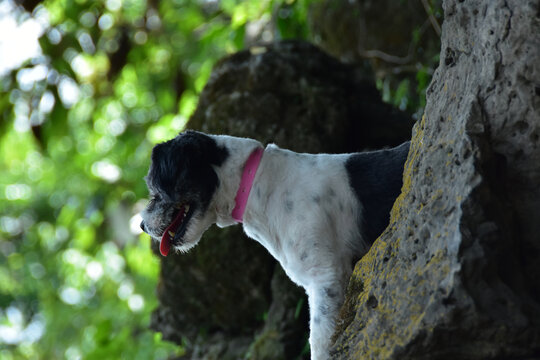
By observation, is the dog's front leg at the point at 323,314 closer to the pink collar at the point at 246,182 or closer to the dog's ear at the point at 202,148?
the pink collar at the point at 246,182

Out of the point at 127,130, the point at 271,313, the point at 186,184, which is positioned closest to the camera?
the point at 186,184

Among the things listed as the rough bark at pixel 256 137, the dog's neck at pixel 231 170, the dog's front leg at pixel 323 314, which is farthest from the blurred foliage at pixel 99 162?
the dog's front leg at pixel 323 314

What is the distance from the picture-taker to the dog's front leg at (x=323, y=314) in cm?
329

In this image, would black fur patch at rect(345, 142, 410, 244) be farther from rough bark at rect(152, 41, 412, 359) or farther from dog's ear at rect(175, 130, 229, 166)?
rough bark at rect(152, 41, 412, 359)

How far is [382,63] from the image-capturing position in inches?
308

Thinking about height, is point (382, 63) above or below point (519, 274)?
below

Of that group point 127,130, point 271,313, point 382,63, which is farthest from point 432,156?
point 127,130

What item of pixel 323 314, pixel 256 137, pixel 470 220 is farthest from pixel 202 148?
pixel 256 137

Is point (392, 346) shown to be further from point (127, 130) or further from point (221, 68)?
point (127, 130)

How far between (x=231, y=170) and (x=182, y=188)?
0.91 ft

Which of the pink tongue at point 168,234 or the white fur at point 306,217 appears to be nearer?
the white fur at point 306,217

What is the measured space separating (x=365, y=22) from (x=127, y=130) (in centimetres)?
472

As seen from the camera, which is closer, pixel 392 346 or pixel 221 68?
pixel 392 346

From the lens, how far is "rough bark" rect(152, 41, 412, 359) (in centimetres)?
529
